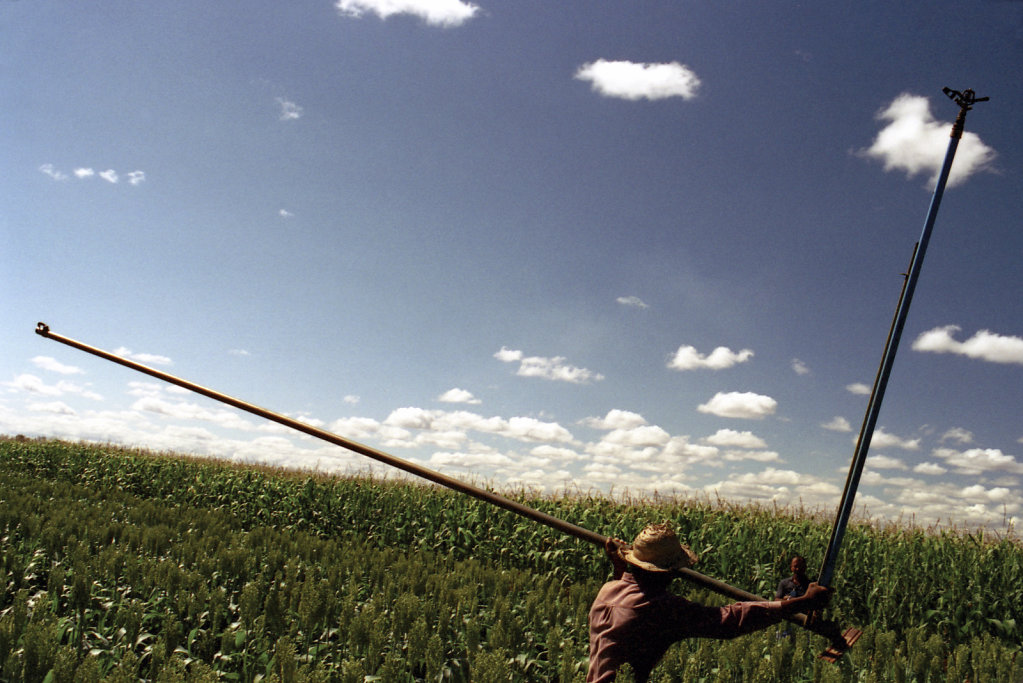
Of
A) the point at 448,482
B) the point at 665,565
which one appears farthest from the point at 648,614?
the point at 448,482

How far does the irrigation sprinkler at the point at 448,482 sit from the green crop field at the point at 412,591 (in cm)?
174

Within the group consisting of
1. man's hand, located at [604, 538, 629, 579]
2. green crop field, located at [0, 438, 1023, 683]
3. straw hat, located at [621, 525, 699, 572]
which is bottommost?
green crop field, located at [0, 438, 1023, 683]

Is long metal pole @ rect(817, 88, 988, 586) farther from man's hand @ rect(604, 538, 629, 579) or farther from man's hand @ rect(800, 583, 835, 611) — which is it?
man's hand @ rect(604, 538, 629, 579)

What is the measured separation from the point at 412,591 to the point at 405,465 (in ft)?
17.3

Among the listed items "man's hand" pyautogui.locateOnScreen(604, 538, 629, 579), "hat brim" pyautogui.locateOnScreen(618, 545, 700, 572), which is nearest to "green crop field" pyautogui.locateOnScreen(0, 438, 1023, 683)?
"man's hand" pyautogui.locateOnScreen(604, 538, 629, 579)

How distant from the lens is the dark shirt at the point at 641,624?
3.47m

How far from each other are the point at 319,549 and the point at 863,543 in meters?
9.01

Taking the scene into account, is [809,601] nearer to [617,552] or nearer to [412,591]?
[617,552]

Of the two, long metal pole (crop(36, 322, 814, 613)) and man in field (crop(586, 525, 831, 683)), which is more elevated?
long metal pole (crop(36, 322, 814, 613))

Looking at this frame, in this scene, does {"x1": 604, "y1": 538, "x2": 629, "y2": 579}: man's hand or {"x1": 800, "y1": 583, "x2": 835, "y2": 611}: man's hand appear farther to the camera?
{"x1": 604, "y1": 538, "x2": 629, "y2": 579}: man's hand

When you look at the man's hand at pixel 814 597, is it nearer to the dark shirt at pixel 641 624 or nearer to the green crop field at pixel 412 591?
the dark shirt at pixel 641 624

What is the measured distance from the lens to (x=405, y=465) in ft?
12.1

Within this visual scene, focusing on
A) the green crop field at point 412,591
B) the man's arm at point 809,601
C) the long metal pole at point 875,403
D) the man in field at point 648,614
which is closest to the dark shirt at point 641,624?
the man in field at point 648,614

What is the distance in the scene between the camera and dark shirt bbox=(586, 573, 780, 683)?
3.47 m
